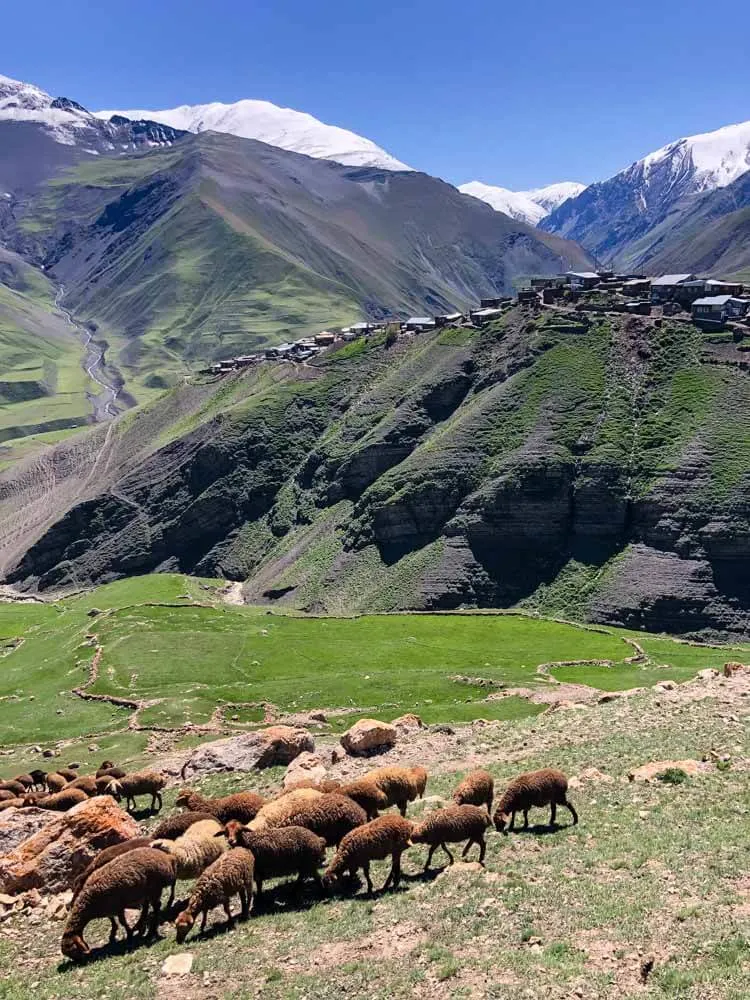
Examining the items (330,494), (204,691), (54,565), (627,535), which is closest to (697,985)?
(204,691)

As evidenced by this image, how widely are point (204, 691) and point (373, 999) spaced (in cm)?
5053

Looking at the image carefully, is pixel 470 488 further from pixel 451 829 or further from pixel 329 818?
pixel 451 829

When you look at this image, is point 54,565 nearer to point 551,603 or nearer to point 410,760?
point 551,603

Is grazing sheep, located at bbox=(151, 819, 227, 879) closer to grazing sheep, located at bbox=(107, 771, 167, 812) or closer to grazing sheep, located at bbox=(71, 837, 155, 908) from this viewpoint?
grazing sheep, located at bbox=(71, 837, 155, 908)

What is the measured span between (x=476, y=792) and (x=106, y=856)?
10.3 m

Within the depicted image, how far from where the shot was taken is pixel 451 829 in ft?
70.6

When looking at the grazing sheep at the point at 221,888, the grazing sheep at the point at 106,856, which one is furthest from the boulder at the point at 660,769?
the grazing sheep at the point at 106,856

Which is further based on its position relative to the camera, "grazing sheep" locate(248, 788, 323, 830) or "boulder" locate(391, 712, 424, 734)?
"boulder" locate(391, 712, 424, 734)

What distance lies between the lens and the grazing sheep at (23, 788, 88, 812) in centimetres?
3123

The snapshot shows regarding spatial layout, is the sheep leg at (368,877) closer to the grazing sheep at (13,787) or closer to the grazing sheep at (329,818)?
the grazing sheep at (329,818)

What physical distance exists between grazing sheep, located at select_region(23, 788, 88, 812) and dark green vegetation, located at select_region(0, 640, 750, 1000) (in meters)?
9.26

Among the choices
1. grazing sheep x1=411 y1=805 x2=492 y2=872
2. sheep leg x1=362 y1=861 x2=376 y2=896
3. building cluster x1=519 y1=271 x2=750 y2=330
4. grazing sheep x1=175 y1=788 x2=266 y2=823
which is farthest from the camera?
building cluster x1=519 y1=271 x2=750 y2=330

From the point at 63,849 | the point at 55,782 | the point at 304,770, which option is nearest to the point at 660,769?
the point at 304,770

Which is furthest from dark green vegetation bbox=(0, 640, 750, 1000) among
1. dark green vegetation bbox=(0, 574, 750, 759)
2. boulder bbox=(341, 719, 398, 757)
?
dark green vegetation bbox=(0, 574, 750, 759)
